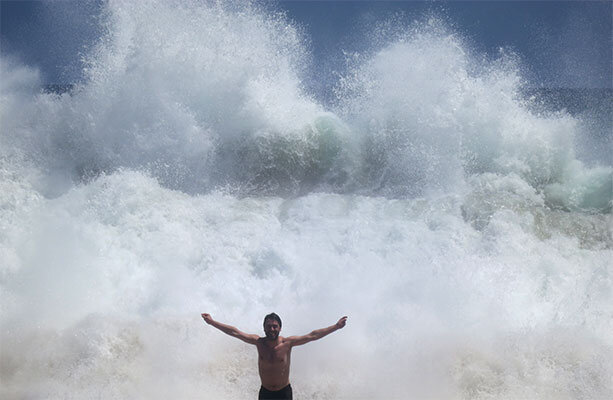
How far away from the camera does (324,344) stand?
5.57 m

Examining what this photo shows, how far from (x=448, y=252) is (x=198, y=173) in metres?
4.44

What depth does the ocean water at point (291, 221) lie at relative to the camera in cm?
531

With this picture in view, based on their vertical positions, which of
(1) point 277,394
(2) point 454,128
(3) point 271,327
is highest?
(2) point 454,128

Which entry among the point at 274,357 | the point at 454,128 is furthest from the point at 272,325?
the point at 454,128

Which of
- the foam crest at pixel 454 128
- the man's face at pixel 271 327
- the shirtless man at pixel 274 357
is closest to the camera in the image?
the man's face at pixel 271 327

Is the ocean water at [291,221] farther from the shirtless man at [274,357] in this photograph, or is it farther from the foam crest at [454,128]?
the shirtless man at [274,357]

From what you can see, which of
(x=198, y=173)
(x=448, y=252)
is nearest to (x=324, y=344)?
(x=448, y=252)

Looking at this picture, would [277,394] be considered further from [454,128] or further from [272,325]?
[454,128]

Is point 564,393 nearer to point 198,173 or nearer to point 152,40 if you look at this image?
point 198,173

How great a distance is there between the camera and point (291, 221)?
330 inches

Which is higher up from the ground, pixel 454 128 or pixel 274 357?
pixel 454 128

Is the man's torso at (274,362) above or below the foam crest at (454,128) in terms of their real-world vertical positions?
below

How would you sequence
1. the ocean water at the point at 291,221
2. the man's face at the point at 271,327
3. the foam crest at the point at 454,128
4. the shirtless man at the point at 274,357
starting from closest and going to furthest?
the man's face at the point at 271,327 → the shirtless man at the point at 274,357 → the ocean water at the point at 291,221 → the foam crest at the point at 454,128

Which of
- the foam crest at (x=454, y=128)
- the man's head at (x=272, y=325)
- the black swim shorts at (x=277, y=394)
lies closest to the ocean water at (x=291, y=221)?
the foam crest at (x=454, y=128)
